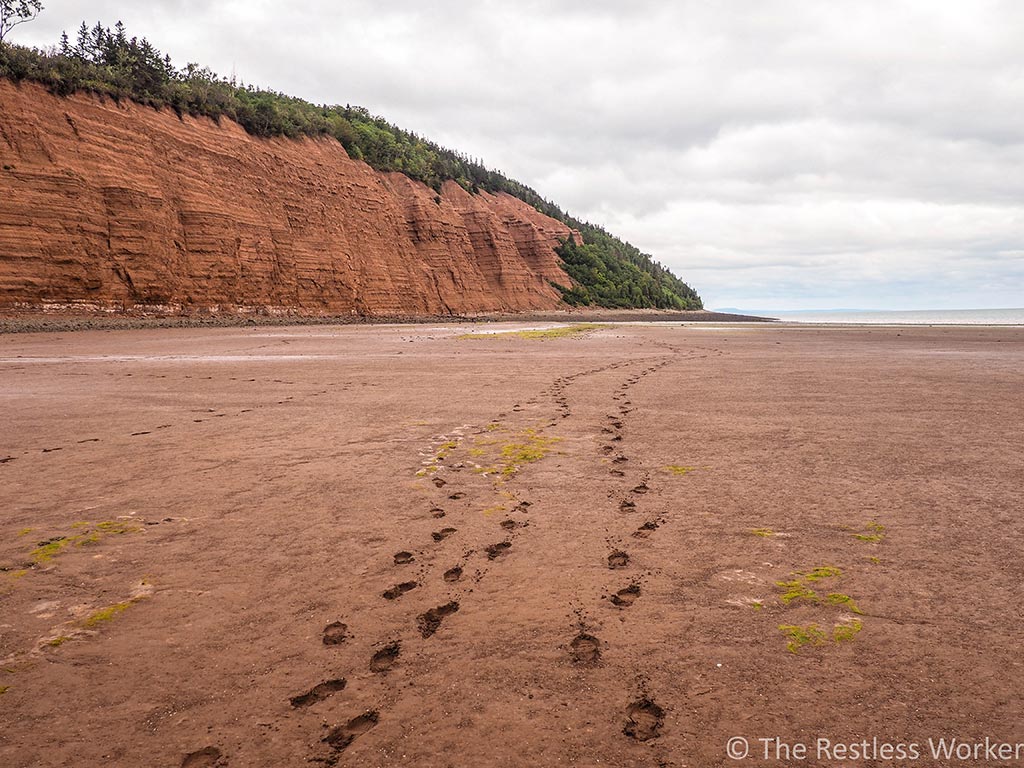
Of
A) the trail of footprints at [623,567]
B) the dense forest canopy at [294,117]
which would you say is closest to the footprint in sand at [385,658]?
the trail of footprints at [623,567]

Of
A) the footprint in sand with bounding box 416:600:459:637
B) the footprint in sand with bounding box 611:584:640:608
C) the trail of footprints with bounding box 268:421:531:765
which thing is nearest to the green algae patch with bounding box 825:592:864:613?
the footprint in sand with bounding box 611:584:640:608

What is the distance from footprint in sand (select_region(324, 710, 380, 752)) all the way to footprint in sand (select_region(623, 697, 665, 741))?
43.0 inches

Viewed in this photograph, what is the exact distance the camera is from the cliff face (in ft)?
100

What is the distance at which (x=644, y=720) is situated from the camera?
251cm

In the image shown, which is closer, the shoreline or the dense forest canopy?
the shoreline

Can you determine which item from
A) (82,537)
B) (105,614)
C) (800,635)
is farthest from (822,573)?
(82,537)

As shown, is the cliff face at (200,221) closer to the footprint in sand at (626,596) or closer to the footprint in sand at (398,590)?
the footprint in sand at (398,590)

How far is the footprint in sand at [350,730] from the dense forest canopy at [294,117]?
44.5 metres

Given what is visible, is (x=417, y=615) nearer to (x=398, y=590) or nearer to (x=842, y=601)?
(x=398, y=590)

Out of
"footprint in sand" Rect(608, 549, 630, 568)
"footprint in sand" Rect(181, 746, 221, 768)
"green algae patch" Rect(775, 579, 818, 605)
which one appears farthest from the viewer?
"footprint in sand" Rect(608, 549, 630, 568)

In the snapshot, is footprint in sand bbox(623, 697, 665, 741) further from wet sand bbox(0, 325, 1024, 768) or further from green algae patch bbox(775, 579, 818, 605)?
green algae patch bbox(775, 579, 818, 605)

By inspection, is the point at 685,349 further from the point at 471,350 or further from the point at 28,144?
the point at 28,144

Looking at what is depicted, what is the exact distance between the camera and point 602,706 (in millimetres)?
2588

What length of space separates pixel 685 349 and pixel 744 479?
17476 mm
